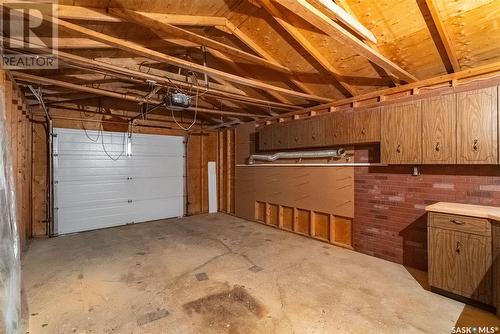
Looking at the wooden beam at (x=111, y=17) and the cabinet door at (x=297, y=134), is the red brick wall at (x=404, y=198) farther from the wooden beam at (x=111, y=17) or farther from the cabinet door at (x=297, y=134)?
the wooden beam at (x=111, y=17)

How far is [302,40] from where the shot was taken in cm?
288

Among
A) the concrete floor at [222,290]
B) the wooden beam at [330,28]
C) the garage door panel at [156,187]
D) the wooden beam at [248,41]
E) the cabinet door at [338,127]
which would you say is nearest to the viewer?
the wooden beam at [330,28]

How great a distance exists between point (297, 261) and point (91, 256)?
3120 mm

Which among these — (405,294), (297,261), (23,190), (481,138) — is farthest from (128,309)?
(481,138)

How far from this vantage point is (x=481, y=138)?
251 centimetres

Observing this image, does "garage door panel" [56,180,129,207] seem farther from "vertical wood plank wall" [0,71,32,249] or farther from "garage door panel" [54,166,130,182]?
"vertical wood plank wall" [0,71,32,249]

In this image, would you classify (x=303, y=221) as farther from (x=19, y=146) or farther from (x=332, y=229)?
(x=19, y=146)

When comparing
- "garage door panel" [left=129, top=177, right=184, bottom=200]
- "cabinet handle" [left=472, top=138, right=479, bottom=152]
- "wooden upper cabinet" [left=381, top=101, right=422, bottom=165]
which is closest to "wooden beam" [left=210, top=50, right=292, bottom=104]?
"wooden upper cabinet" [left=381, top=101, right=422, bottom=165]

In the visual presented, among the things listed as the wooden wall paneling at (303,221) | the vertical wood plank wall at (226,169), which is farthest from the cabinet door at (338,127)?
the vertical wood plank wall at (226,169)

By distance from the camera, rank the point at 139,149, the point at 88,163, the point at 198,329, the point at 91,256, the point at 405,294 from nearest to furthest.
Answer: the point at 198,329 < the point at 405,294 < the point at 91,256 < the point at 88,163 < the point at 139,149

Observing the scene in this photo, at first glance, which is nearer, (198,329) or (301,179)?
(198,329)

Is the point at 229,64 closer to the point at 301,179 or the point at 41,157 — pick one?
the point at 301,179

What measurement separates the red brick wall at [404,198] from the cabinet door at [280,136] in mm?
1474

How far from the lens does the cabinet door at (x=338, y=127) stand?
378 centimetres
